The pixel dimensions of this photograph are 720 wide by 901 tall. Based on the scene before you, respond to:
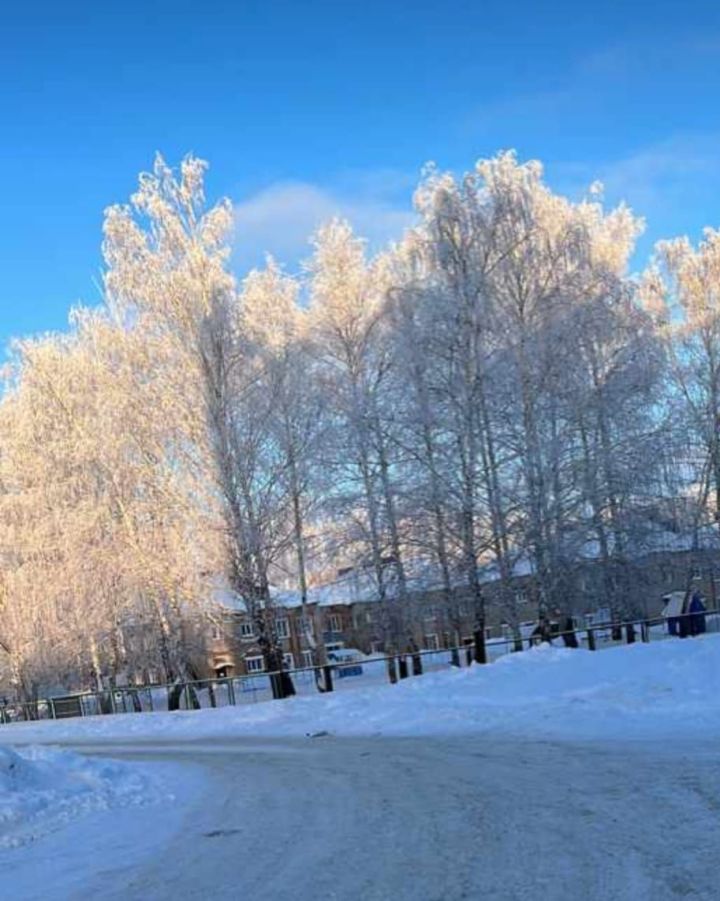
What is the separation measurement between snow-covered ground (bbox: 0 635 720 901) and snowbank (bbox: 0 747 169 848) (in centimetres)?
4

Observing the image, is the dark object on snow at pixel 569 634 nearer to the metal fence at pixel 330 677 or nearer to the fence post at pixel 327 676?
the metal fence at pixel 330 677

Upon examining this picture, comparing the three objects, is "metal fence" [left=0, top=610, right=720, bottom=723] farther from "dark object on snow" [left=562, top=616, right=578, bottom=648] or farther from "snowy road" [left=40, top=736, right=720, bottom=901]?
"snowy road" [left=40, top=736, right=720, bottom=901]

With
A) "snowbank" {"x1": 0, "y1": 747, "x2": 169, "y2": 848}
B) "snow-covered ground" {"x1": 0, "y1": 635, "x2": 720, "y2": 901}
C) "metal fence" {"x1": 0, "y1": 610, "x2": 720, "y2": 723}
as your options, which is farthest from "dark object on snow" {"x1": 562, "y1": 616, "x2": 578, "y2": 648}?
"snowbank" {"x1": 0, "y1": 747, "x2": 169, "y2": 848}

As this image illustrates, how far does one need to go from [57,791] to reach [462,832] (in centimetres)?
558

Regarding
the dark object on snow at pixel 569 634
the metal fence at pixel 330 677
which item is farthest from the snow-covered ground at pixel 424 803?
the dark object on snow at pixel 569 634

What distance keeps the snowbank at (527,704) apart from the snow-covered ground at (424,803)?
0.24 ft

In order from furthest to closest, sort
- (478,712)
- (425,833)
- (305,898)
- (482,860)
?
(478,712) < (425,833) < (482,860) < (305,898)

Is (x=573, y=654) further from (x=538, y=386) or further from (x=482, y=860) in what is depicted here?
(x=482, y=860)

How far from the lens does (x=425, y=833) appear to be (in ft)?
24.6

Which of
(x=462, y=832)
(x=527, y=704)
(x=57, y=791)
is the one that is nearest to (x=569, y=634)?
(x=527, y=704)

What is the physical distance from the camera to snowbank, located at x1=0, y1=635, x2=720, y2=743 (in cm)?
1340

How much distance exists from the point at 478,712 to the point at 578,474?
1210 centimetres

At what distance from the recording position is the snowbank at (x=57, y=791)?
9.67 meters

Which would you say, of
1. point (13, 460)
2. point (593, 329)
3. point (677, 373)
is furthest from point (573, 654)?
point (13, 460)
